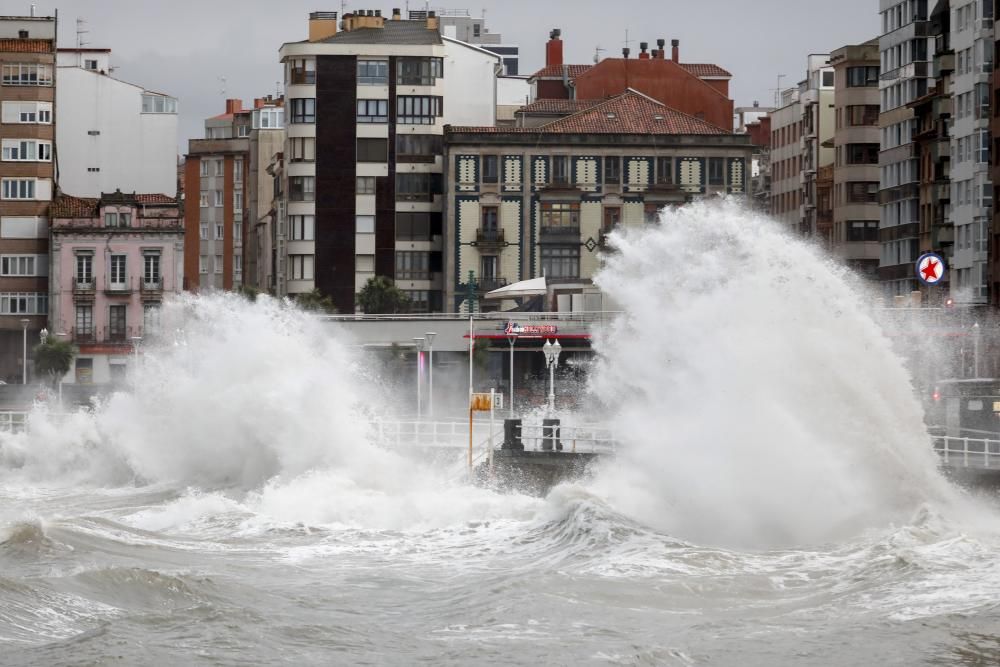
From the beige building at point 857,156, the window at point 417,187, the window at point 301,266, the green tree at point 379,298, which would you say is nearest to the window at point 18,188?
the window at point 301,266

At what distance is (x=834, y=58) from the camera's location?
344 ft

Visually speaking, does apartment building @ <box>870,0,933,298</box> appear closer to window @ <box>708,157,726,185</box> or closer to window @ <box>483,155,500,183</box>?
window @ <box>708,157,726,185</box>

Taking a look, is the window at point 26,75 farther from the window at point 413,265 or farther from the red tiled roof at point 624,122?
the red tiled roof at point 624,122

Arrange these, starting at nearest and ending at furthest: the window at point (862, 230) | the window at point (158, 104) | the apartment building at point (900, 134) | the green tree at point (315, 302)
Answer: the apartment building at point (900, 134) → the green tree at point (315, 302) → the window at point (862, 230) → the window at point (158, 104)

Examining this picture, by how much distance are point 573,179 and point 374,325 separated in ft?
67.4

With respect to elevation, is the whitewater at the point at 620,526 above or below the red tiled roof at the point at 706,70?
below

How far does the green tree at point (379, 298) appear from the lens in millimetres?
95688

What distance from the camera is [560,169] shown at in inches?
3880

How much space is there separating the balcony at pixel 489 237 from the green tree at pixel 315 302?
7.79 metres

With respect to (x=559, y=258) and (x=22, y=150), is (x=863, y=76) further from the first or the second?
(x=22, y=150)

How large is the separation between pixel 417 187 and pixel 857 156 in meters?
23.1

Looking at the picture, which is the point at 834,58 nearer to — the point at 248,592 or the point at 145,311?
the point at 145,311

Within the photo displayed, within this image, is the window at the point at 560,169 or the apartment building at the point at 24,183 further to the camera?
the apartment building at the point at 24,183

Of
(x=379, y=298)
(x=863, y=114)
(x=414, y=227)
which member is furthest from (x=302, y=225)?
(x=863, y=114)
